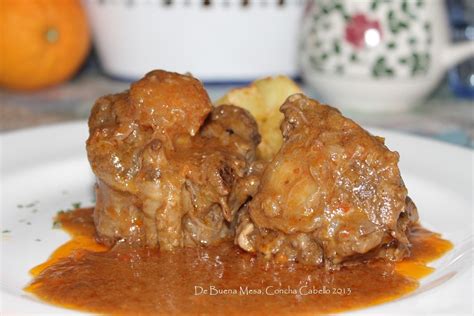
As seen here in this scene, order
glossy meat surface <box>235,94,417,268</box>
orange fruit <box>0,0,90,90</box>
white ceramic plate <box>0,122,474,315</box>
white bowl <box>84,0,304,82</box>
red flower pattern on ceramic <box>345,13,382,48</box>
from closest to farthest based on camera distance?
white ceramic plate <box>0,122,474,315</box> < glossy meat surface <box>235,94,417,268</box> < red flower pattern on ceramic <box>345,13,382,48</box> < white bowl <box>84,0,304,82</box> < orange fruit <box>0,0,90,90</box>

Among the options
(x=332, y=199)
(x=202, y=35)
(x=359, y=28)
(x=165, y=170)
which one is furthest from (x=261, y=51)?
(x=332, y=199)

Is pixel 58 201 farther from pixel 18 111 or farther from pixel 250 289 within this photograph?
pixel 18 111

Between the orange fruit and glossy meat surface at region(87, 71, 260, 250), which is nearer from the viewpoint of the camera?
glossy meat surface at region(87, 71, 260, 250)

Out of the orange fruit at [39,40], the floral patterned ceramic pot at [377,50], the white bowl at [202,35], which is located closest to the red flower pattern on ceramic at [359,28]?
the floral patterned ceramic pot at [377,50]

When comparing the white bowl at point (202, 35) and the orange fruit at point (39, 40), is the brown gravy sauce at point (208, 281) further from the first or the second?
the orange fruit at point (39, 40)

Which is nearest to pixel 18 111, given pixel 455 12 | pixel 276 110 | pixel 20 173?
pixel 20 173

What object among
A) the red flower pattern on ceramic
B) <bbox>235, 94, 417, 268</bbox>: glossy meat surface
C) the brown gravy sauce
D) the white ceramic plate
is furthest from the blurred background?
the brown gravy sauce

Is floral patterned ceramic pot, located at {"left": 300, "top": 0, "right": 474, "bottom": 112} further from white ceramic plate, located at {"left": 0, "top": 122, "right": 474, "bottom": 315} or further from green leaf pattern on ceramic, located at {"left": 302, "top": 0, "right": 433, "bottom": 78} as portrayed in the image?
white ceramic plate, located at {"left": 0, "top": 122, "right": 474, "bottom": 315}
